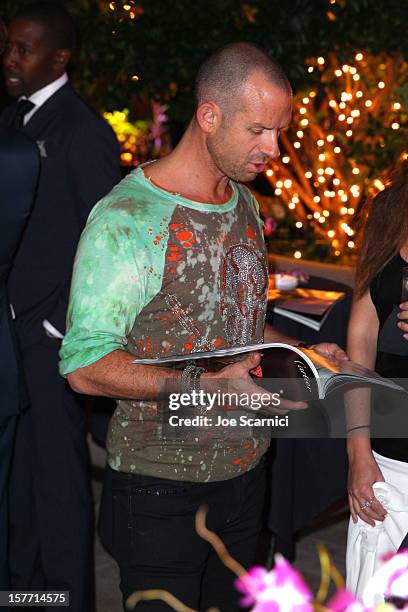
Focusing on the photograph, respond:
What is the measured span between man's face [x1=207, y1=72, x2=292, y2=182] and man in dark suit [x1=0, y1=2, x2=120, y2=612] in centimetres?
124

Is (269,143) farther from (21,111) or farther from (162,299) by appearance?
(21,111)

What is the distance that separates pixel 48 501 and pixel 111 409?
2.26 ft

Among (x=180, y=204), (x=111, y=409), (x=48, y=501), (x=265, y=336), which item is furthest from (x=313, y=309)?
(x=180, y=204)

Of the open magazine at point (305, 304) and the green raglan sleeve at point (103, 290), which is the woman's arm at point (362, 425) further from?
the open magazine at point (305, 304)

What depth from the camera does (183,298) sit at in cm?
201

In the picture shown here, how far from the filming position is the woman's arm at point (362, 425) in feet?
7.32

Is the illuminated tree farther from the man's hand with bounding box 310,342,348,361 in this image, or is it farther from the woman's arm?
the man's hand with bounding box 310,342,348,361

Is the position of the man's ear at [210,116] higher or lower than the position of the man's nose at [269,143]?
higher

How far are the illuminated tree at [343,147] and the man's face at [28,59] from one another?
107 inches

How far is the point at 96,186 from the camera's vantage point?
3.21 m

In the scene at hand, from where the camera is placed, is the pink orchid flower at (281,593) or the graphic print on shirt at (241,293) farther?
the graphic print on shirt at (241,293)

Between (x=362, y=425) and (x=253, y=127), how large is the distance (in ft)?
2.48

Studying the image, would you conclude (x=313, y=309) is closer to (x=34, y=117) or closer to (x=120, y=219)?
(x=34, y=117)

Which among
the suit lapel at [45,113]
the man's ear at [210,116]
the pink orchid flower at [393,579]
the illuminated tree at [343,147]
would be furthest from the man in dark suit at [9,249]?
the illuminated tree at [343,147]
